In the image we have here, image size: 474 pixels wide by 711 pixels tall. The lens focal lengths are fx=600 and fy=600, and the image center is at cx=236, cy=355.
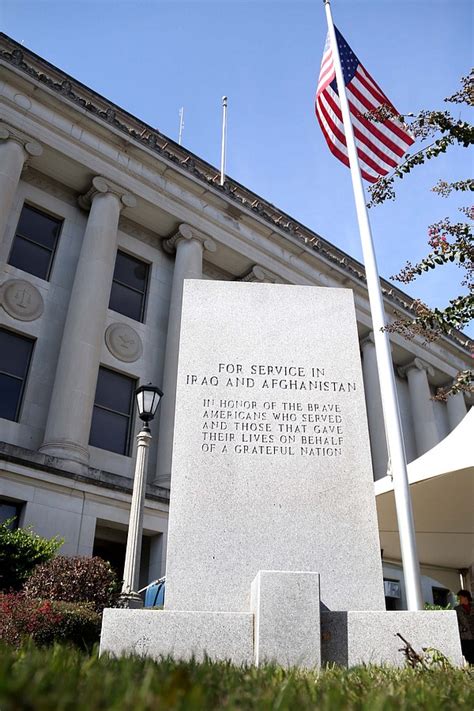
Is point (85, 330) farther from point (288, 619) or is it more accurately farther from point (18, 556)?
point (288, 619)

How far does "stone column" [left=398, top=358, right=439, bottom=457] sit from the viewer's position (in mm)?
33059

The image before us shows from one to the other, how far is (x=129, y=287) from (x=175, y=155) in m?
7.07

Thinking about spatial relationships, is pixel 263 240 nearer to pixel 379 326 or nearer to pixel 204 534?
pixel 379 326

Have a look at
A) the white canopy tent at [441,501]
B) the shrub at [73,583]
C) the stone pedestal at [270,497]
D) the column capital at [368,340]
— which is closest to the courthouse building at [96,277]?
the white canopy tent at [441,501]

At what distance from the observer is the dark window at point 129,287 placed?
24797 millimetres

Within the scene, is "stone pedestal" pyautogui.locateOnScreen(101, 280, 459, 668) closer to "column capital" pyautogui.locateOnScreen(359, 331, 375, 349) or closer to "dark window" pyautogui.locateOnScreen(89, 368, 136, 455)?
"dark window" pyautogui.locateOnScreen(89, 368, 136, 455)

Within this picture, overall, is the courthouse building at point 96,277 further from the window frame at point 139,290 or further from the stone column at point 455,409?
the stone column at point 455,409

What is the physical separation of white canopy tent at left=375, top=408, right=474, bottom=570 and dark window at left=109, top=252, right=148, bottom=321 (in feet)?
47.9

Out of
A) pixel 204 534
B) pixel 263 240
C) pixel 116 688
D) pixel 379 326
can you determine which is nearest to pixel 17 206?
pixel 263 240

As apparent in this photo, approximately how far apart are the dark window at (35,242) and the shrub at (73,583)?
1369 centimetres


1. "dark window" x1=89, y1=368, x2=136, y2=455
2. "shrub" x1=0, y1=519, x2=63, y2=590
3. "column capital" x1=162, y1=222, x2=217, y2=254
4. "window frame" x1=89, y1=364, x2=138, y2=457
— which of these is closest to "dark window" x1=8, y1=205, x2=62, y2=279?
"window frame" x1=89, y1=364, x2=138, y2=457

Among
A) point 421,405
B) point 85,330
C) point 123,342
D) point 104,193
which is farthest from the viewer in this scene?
point 421,405

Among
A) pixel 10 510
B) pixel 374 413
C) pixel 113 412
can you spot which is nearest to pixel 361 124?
pixel 113 412

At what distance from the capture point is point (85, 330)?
68.7 ft
